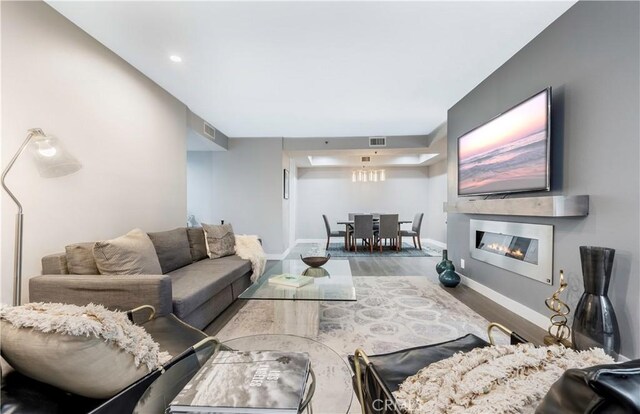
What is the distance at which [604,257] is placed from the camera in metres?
1.60

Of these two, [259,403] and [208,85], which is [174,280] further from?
[208,85]

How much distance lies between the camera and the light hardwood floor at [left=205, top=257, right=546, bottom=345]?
225 cm

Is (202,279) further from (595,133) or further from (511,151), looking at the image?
(595,133)

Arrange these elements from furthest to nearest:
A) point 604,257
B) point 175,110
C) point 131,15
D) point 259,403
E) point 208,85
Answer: point 175,110
point 208,85
point 131,15
point 604,257
point 259,403

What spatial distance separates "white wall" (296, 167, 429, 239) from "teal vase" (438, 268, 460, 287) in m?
4.88

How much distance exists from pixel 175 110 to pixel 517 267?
14.4 ft

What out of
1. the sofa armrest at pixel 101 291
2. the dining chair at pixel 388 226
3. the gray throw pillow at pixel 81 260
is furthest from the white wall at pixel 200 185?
the sofa armrest at pixel 101 291

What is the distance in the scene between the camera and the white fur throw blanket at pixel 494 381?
0.67 meters

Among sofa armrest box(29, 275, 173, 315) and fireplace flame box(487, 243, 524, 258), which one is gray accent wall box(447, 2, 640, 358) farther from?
sofa armrest box(29, 275, 173, 315)

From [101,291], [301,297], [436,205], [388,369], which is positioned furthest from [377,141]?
[101,291]

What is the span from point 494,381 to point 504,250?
2.42 meters

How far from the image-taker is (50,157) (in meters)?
1.75

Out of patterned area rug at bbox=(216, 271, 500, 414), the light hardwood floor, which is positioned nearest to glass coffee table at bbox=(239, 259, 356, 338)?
patterned area rug at bbox=(216, 271, 500, 414)

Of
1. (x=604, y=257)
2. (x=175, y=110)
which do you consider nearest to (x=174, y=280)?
(x=175, y=110)
